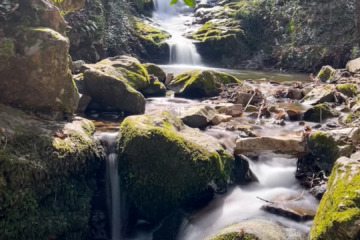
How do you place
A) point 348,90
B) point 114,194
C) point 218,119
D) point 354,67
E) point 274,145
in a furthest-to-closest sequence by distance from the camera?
1. point 354,67
2. point 348,90
3. point 218,119
4. point 274,145
5. point 114,194

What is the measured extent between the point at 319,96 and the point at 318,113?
6.36ft

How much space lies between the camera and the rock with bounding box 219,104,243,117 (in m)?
8.86

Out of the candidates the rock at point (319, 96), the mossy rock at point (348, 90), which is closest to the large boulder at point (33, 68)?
the rock at point (319, 96)

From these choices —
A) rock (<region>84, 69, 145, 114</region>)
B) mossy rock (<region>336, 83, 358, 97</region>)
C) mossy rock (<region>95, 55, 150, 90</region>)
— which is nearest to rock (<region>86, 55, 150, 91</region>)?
mossy rock (<region>95, 55, 150, 90</region>)

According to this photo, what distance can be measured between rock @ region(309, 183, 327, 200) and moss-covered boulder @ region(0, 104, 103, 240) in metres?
3.12

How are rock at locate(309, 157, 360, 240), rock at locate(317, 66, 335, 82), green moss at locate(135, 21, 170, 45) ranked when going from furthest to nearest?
green moss at locate(135, 21, 170, 45), rock at locate(317, 66, 335, 82), rock at locate(309, 157, 360, 240)

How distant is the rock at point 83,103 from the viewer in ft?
27.7

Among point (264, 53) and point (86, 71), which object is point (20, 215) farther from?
point (264, 53)

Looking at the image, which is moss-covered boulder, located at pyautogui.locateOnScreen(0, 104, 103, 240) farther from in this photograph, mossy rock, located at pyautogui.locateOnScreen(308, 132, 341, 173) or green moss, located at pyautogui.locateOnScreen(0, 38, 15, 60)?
mossy rock, located at pyautogui.locateOnScreen(308, 132, 341, 173)

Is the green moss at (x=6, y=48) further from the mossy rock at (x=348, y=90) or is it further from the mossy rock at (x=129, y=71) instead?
the mossy rock at (x=348, y=90)

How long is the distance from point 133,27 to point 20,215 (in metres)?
21.6

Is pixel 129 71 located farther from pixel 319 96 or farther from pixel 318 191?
pixel 318 191

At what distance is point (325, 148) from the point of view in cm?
550

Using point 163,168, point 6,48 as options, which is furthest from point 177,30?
point 163,168
